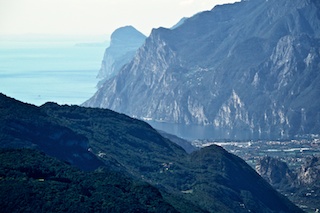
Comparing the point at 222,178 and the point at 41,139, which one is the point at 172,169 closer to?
the point at 222,178

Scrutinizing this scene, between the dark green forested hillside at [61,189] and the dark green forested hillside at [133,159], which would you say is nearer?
the dark green forested hillside at [61,189]

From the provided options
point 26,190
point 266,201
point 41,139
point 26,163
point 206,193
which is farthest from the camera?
point 266,201

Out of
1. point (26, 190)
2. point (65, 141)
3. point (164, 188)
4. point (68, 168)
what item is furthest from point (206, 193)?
point (26, 190)

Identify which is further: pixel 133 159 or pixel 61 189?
pixel 133 159

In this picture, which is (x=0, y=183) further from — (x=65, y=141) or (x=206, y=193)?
(x=206, y=193)

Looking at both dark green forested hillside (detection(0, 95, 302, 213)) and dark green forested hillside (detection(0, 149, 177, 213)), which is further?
dark green forested hillside (detection(0, 95, 302, 213))

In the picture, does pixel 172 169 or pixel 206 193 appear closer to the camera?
pixel 206 193

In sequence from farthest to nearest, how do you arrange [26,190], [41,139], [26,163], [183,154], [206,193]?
1. [183,154]
2. [206,193]
3. [41,139]
4. [26,163]
5. [26,190]

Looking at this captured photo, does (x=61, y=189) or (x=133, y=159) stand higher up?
(x=133, y=159)

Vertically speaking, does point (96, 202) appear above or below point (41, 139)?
below
